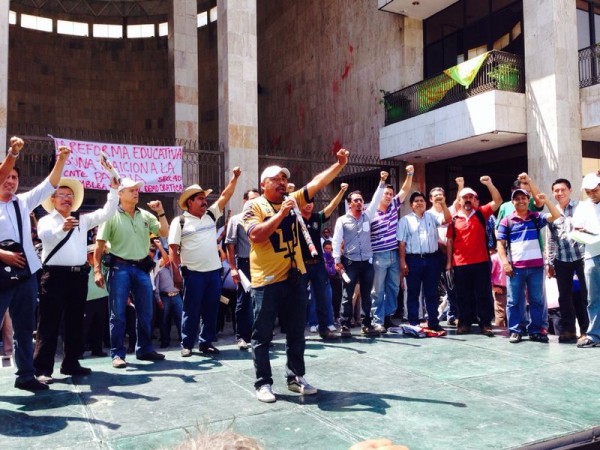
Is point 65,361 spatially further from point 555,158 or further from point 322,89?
point 322,89

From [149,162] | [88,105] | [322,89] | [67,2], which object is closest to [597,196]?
[149,162]

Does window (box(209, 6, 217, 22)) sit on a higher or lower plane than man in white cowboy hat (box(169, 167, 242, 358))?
higher

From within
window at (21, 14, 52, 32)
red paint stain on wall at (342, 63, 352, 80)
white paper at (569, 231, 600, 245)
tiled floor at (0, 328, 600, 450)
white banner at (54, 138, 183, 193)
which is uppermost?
window at (21, 14, 52, 32)

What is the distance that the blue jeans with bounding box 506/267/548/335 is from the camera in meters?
6.71

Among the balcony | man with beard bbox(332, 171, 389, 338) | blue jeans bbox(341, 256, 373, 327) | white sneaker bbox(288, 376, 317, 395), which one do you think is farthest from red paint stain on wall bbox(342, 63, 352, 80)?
white sneaker bbox(288, 376, 317, 395)

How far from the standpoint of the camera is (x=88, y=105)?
24453 mm

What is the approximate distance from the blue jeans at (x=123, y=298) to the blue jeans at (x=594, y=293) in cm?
501

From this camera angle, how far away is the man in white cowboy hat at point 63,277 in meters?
5.05

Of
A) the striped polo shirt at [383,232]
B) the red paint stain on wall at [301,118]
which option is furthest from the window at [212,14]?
the striped polo shirt at [383,232]

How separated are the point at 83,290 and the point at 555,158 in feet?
34.0

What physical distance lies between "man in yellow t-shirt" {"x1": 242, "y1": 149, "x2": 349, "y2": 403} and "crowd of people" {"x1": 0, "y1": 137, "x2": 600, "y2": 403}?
0.01 meters

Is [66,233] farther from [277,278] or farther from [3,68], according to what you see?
[3,68]

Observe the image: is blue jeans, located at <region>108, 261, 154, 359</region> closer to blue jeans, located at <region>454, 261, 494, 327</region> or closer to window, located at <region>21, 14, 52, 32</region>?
blue jeans, located at <region>454, 261, 494, 327</region>

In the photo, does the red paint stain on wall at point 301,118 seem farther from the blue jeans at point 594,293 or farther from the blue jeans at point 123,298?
the blue jeans at point 123,298
